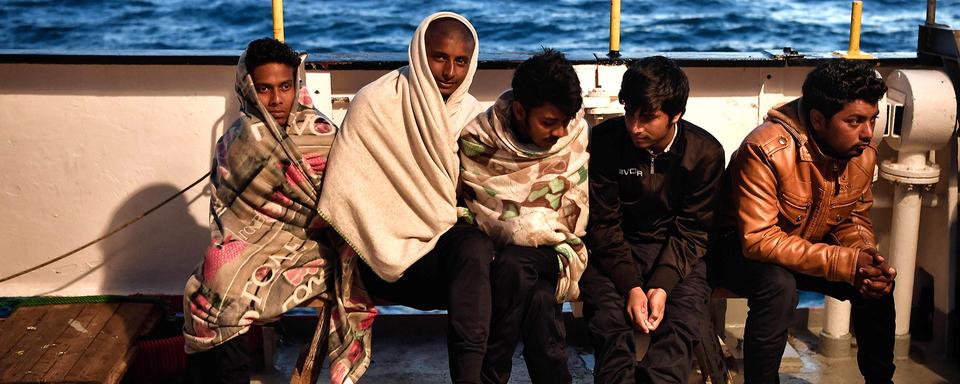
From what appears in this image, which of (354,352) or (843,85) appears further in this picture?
(354,352)

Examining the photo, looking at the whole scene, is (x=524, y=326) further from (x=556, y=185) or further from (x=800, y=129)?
(x=800, y=129)

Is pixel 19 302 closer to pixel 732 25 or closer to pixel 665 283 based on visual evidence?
pixel 665 283

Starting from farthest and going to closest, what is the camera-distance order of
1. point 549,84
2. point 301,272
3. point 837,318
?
1. point 837,318
2. point 301,272
3. point 549,84

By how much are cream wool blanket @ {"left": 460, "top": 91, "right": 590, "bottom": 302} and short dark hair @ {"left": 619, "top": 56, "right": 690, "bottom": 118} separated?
0.27 m

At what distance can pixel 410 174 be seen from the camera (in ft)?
13.2

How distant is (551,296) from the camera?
3.83m

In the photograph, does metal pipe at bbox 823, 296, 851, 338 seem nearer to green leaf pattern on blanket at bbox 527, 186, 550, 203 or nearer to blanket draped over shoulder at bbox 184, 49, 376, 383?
green leaf pattern on blanket at bbox 527, 186, 550, 203

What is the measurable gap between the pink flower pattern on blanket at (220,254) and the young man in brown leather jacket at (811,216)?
174cm

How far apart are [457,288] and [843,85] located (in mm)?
1438

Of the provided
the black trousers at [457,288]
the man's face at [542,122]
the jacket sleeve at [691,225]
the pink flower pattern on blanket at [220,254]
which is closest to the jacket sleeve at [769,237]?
the jacket sleeve at [691,225]

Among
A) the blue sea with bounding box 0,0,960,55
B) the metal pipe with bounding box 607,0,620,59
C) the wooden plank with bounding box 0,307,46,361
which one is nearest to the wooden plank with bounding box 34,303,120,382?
the wooden plank with bounding box 0,307,46,361

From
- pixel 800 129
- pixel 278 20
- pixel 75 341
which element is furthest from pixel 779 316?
pixel 75 341

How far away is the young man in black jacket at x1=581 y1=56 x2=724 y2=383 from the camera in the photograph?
3787 millimetres

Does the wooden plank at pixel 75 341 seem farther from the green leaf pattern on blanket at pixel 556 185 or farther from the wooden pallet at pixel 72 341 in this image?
the green leaf pattern on blanket at pixel 556 185
